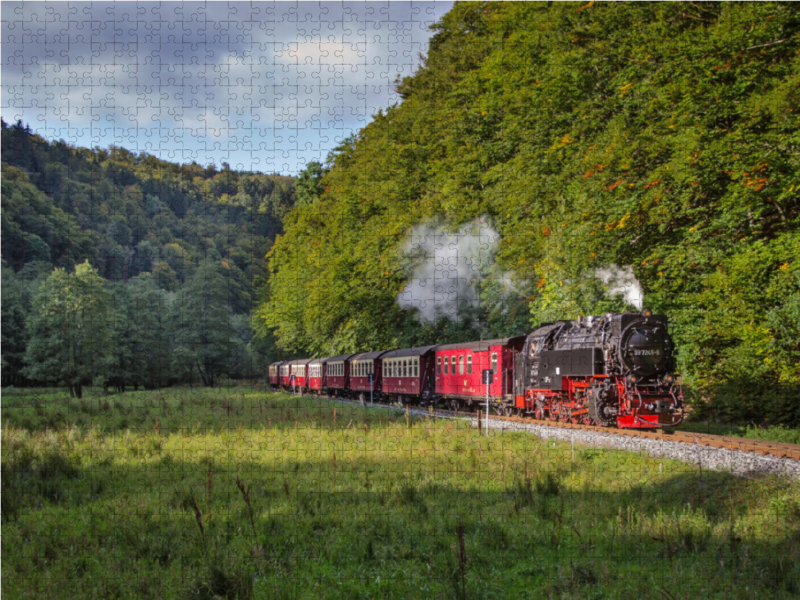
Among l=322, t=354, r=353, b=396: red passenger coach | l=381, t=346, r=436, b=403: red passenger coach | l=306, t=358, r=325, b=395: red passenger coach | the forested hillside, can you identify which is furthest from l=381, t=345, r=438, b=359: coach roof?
l=306, t=358, r=325, b=395: red passenger coach

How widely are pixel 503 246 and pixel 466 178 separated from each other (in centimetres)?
366

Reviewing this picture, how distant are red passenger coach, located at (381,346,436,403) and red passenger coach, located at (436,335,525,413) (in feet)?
2.72

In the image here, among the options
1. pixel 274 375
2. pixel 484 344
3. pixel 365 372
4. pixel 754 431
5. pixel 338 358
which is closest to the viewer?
pixel 754 431

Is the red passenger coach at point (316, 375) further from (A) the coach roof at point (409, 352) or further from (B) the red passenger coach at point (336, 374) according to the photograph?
(A) the coach roof at point (409, 352)

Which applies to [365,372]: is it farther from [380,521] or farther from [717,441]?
[380,521]

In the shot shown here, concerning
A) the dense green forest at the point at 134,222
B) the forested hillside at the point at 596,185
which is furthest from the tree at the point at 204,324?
the forested hillside at the point at 596,185

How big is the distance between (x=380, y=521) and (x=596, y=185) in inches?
610

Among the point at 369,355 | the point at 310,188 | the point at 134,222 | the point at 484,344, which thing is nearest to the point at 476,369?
the point at 484,344

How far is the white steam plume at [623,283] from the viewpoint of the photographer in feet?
68.8

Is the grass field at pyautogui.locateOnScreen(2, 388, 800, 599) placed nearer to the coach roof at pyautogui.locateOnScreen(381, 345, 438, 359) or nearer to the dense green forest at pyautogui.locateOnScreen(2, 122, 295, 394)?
the dense green forest at pyautogui.locateOnScreen(2, 122, 295, 394)

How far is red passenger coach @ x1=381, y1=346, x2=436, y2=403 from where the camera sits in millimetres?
26656

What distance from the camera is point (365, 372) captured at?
33094 mm

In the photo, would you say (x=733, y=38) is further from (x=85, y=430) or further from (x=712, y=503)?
(x=85, y=430)

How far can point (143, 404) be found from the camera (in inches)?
953
